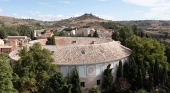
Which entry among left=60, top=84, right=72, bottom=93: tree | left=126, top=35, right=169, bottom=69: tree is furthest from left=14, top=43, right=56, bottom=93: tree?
left=126, top=35, right=169, bottom=69: tree

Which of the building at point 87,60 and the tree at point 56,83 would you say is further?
the building at point 87,60

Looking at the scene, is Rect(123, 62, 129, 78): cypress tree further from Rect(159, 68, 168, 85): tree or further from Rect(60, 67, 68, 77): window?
Rect(60, 67, 68, 77): window

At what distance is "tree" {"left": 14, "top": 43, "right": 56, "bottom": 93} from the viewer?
30.6 metres

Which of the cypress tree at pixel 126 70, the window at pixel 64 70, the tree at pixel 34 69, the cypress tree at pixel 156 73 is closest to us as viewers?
the tree at pixel 34 69

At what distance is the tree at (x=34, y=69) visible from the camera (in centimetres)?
3056

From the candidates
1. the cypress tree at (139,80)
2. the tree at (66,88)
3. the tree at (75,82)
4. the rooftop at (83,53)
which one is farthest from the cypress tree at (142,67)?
the tree at (66,88)

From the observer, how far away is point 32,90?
30.8 metres

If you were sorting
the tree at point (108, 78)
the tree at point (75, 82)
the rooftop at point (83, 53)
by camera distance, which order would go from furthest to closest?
the tree at point (108, 78) → the rooftop at point (83, 53) → the tree at point (75, 82)

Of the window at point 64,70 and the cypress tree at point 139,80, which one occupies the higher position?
the window at point 64,70

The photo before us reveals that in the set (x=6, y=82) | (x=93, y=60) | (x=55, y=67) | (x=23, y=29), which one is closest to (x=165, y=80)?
(x=93, y=60)

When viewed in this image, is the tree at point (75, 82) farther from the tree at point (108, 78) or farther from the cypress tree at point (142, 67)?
the cypress tree at point (142, 67)

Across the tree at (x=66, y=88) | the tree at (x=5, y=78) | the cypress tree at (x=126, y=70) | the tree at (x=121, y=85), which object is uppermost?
the tree at (x=5, y=78)

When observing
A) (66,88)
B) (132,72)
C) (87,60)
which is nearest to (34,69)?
(66,88)

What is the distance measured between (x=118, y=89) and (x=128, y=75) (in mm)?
3920
